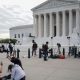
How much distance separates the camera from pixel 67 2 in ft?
243

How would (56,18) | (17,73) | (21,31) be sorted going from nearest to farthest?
(17,73) → (56,18) → (21,31)

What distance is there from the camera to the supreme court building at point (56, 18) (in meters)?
73.8

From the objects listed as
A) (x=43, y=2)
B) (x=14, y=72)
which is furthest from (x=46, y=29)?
(x=14, y=72)

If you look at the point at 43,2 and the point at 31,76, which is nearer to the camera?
the point at 31,76

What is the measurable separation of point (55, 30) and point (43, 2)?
28.7 feet

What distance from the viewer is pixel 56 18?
78.8m

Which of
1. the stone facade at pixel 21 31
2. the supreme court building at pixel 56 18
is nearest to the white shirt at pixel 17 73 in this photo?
the supreme court building at pixel 56 18

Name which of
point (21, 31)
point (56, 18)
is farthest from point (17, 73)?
point (21, 31)

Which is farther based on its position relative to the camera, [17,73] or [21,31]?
[21,31]

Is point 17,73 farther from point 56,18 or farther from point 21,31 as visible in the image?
point 21,31

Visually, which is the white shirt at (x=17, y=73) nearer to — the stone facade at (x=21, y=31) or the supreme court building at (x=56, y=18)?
the supreme court building at (x=56, y=18)

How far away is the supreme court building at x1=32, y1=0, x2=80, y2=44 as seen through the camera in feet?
242

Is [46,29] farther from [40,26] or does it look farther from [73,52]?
[73,52]

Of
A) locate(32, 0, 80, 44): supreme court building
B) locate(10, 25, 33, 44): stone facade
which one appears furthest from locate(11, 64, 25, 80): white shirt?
locate(10, 25, 33, 44): stone facade
